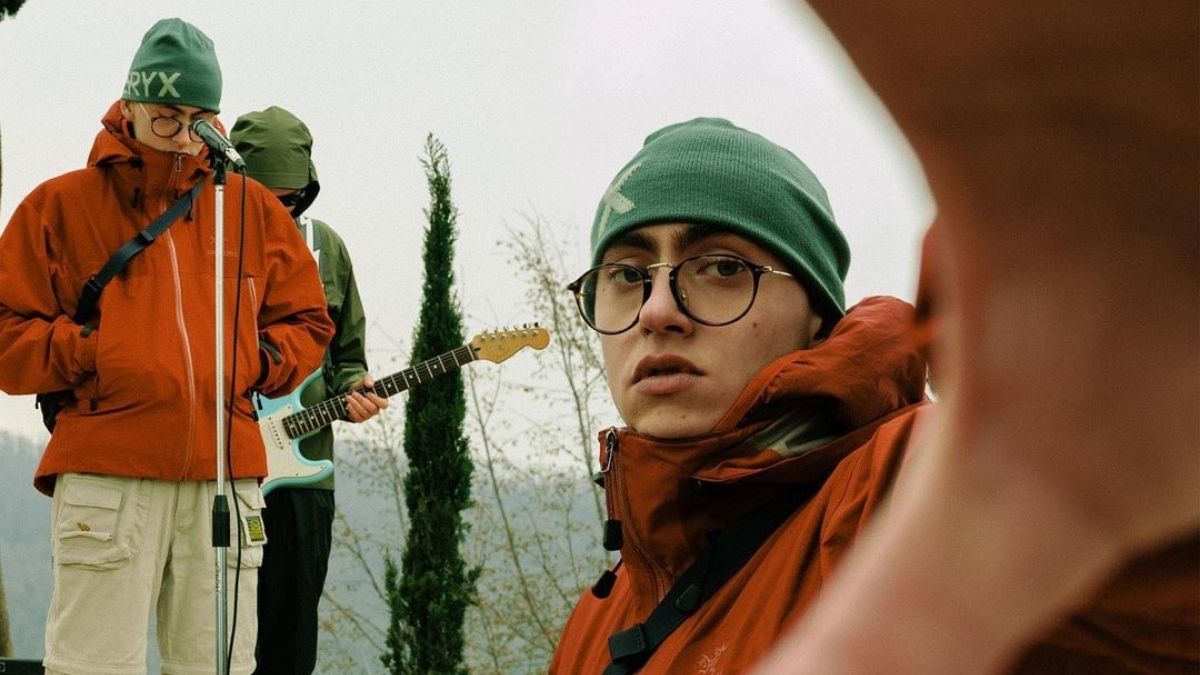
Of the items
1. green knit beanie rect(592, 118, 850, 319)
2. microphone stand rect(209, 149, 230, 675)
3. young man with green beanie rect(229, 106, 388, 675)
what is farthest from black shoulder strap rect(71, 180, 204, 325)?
green knit beanie rect(592, 118, 850, 319)

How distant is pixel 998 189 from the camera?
11cm

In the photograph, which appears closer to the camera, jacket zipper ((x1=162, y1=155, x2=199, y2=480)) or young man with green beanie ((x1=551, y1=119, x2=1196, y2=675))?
young man with green beanie ((x1=551, y1=119, x2=1196, y2=675))

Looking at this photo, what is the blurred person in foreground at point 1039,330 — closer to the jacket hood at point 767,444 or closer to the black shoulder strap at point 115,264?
the jacket hood at point 767,444

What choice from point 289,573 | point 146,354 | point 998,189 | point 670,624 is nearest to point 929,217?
point 998,189

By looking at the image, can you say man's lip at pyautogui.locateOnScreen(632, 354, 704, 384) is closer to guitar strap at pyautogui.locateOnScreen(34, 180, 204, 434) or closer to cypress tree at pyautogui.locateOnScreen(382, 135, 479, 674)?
guitar strap at pyautogui.locateOnScreen(34, 180, 204, 434)

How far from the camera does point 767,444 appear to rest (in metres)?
1.43

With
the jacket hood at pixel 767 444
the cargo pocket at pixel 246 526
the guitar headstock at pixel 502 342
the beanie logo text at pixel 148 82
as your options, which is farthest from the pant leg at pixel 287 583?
the jacket hood at pixel 767 444

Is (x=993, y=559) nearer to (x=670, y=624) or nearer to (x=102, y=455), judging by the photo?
(x=670, y=624)

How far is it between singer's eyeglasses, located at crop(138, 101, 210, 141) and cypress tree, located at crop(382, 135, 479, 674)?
2953 millimetres

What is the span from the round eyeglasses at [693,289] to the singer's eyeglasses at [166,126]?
88.0 inches

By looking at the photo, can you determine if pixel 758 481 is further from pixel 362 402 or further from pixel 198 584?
pixel 362 402

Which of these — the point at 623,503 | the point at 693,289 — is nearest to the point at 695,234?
the point at 693,289

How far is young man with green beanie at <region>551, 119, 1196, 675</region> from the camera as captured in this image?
4.37 feet

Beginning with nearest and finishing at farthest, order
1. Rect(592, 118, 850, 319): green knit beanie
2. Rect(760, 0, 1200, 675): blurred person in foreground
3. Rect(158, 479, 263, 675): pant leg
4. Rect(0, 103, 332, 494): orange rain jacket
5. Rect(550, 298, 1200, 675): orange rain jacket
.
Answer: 1. Rect(760, 0, 1200, 675): blurred person in foreground
2. Rect(550, 298, 1200, 675): orange rain jacket
3. Rect(592, 118, 850, 319): green knit beanie
4. Rect(0, 103, 332, 494): orange rain jacket
5. Rect(158, 479, 263, 675): pant leg
